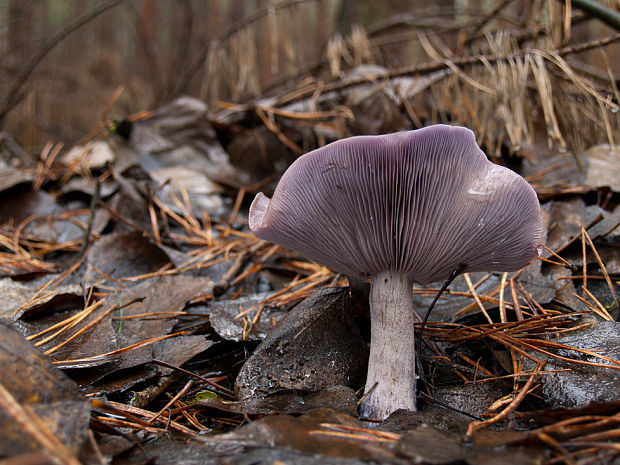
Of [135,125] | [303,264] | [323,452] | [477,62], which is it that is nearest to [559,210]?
[477,62]

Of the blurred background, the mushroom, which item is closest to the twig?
the blurred background

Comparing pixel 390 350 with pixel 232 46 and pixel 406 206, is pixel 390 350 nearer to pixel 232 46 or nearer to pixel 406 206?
pixel 406 206

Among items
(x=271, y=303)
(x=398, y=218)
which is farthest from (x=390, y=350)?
(x=271, y=303)

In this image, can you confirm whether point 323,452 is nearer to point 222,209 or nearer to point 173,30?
point 222,209

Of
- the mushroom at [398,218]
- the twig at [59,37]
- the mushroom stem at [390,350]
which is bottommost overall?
the mushroom stem at [390,350]

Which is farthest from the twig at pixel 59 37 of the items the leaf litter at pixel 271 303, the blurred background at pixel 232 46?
the leaf litter at pixel 271 303

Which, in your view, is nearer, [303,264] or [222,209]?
[303,264]

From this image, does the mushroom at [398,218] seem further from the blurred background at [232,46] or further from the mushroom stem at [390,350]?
the blurred background at [232,46]
